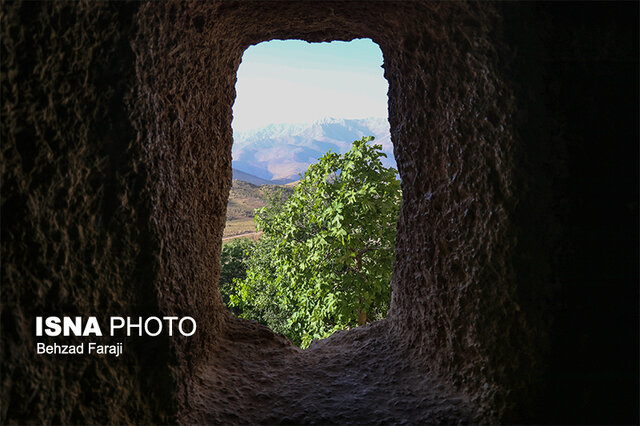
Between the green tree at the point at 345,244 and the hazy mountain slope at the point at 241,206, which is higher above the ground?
the hazy mountain slope at the point at 241,206

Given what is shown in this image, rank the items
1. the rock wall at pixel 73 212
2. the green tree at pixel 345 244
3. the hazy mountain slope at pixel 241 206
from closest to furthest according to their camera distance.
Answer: the rock wall at pixel 73 212, the green tree at pixel 345 244, the hazy mountain slope at pixel 241 206

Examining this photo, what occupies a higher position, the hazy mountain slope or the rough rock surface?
the hazy mountain slope

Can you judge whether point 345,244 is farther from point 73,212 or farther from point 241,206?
point 241,206

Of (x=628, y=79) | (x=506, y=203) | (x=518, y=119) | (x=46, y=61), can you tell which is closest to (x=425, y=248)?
(x=506, y=203)

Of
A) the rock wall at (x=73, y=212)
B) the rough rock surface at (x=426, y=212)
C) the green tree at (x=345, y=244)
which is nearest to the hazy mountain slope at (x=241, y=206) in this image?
the green tree at (x=345, y=244)

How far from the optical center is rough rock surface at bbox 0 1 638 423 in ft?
4.97

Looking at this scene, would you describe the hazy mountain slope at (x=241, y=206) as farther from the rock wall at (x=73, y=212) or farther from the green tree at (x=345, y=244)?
the rock wall at (x=73, y=212)

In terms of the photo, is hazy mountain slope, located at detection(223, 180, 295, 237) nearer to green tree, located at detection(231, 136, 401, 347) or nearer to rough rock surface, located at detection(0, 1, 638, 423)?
green tree, located at detection(231, 136, 401, 347)

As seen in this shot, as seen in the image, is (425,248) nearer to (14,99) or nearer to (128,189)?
(128,189)

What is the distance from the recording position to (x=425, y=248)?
8.52 feet

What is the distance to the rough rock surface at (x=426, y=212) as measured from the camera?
151 cm

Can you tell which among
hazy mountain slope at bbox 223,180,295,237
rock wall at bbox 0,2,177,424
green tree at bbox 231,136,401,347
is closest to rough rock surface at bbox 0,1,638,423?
rock wall at bbox 0,2,177,424

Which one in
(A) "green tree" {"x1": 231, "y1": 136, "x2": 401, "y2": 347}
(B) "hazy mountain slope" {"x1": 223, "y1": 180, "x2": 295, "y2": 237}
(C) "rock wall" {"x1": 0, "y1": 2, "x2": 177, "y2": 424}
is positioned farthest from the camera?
(B) "hazy mountain slope" {"x1": 223, "y1": 180, "x2": 295, "y2": 237}

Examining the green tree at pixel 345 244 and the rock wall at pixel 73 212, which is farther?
the green tree at pixel 345 244
